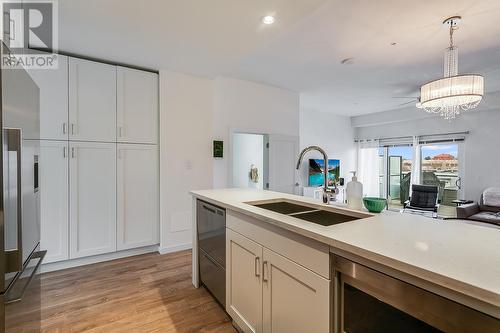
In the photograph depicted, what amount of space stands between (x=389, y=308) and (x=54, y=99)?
3474mm

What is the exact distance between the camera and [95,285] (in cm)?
239

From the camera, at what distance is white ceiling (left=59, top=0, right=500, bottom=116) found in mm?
1999

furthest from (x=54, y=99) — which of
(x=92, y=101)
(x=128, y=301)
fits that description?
(x=128, y=301)

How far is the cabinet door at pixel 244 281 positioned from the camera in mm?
1445

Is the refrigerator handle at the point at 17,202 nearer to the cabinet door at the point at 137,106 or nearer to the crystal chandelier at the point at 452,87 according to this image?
the cabinet door at the point at 137,106

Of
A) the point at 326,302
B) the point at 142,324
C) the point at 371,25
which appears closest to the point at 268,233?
the point at 326,302

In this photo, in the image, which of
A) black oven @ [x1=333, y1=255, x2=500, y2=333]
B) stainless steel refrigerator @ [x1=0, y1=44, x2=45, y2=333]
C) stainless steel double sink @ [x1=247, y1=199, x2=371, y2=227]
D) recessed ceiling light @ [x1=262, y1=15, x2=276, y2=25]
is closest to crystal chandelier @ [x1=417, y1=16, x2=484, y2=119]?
recessed ceiling light @ [x1=262, y1=15, x2=276, y2=25]

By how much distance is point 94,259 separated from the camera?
9.58 ft

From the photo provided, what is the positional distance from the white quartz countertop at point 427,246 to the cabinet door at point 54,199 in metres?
2.58

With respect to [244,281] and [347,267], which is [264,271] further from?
[347,267]

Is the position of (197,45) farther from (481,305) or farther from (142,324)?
(481,305)

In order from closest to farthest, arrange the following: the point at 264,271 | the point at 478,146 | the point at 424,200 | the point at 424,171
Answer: the point at 264,271 → the point at 478,146 → the point at 424,200 → the point at 424,171

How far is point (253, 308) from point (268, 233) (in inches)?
20.8

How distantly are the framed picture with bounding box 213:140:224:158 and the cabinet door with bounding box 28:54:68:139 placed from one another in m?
1.83
